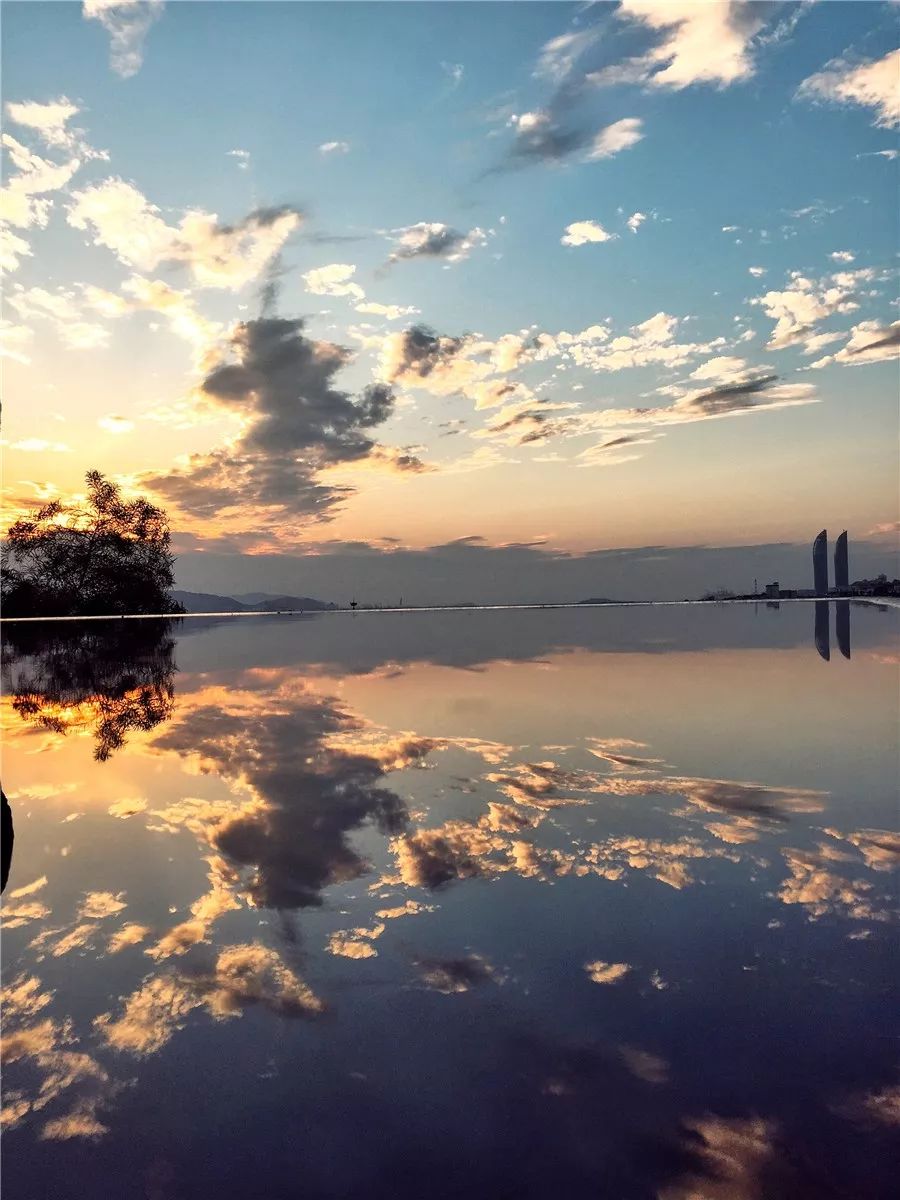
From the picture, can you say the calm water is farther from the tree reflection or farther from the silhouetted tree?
the silhouetted tree

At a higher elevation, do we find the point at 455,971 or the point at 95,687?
the point at 95,687

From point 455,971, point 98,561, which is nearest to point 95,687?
point 455,971

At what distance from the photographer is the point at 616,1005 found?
3.79 m

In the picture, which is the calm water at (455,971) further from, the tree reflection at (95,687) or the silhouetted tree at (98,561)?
the silhouetted tree at (98,561)

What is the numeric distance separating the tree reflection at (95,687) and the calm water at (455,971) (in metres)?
2.59

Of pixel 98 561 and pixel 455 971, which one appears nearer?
pixel 455 971

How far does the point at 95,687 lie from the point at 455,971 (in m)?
16.7

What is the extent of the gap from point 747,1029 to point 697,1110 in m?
0.70

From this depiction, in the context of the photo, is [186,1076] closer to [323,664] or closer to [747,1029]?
[747,1029]

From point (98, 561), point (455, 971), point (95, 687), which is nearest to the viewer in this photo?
point (455, 971)

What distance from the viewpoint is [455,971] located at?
4.22 meters

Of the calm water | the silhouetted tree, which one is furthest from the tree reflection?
the silhouetted tree

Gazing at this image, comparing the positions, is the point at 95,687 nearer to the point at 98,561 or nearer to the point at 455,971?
the point at 455,971

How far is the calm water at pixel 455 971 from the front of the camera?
2.85 meters
